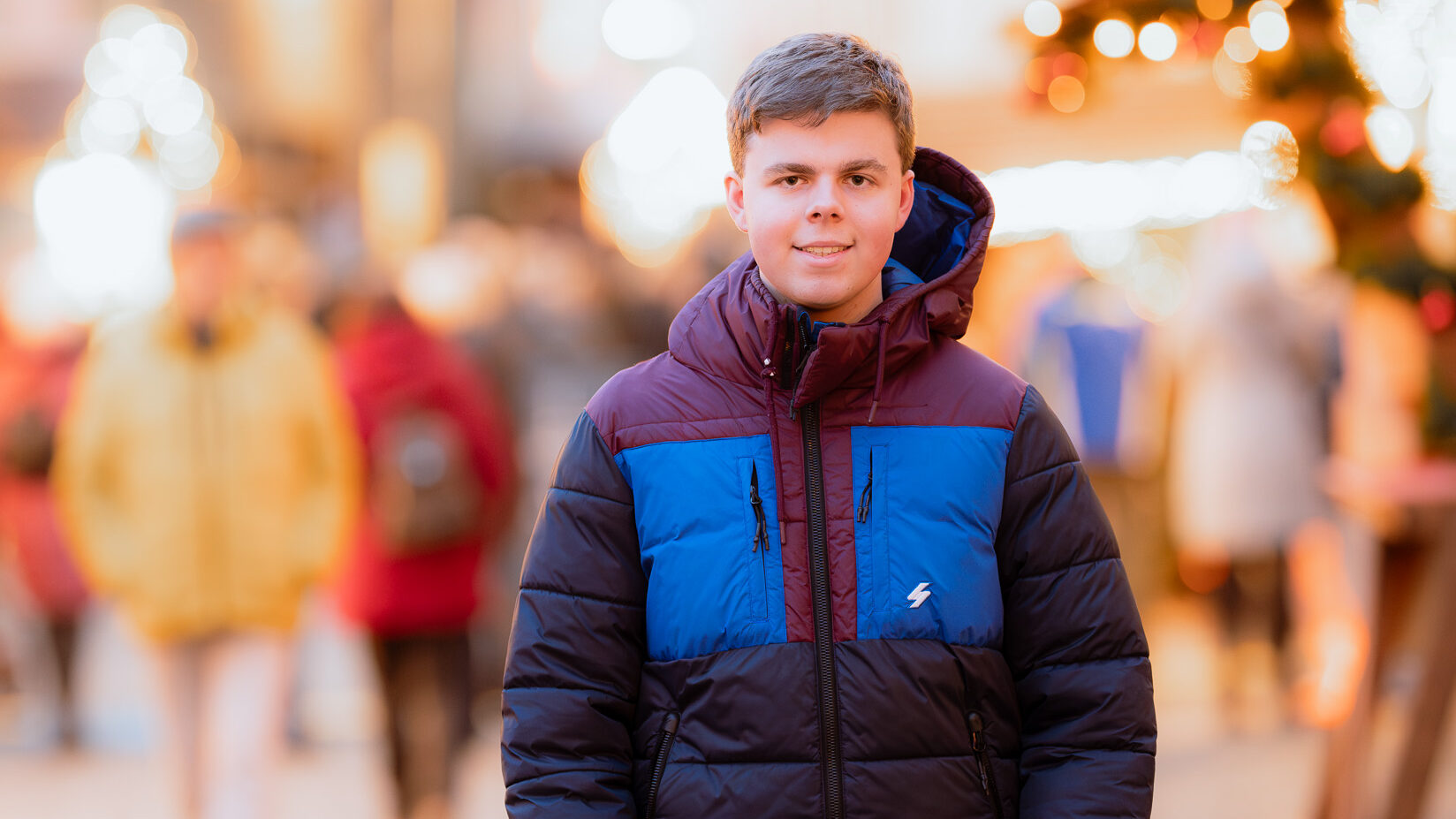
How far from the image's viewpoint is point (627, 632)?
2217 millimetres

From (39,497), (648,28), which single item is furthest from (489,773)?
(648,28)

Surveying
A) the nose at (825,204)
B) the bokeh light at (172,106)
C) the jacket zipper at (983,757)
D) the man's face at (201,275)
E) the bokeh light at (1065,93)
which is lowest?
the jacket zipper at (983,757)

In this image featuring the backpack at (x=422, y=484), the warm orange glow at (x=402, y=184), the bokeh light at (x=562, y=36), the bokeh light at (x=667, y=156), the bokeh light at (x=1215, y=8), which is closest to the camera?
the bokeh light at (x=1215, y=8)

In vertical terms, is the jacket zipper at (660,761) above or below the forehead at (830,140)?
below

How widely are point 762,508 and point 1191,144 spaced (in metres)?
12.3

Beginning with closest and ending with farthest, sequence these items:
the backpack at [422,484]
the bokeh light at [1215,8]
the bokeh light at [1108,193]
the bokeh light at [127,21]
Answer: the bokeh light at [1215,8] → the backpack at [422,484] → the bokeh light at [1108,193] → the bokeh light at [127,21]

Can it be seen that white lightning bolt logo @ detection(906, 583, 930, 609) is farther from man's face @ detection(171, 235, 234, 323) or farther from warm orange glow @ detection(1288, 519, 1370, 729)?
warm orange glow @ detection(1288, 519, 1370, 729)

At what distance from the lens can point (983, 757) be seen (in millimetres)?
2150

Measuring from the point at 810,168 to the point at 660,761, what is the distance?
0.88 metres

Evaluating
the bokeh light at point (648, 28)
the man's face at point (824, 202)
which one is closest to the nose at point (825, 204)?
the man's face at point (824, 202)

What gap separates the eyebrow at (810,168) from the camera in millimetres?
2172

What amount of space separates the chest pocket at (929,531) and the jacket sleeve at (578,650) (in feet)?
1.17

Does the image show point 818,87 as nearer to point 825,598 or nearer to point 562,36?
point 825,598

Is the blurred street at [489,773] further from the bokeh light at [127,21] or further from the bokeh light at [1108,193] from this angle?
the bokeh light at [127,21]
